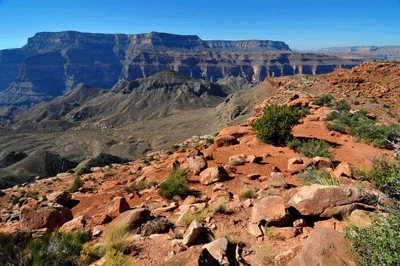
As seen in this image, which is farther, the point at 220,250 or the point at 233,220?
the point at 233,220

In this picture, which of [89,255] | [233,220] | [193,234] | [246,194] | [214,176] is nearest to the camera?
[89,255]

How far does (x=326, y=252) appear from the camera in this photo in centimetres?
357

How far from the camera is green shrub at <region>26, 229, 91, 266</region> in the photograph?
423cm

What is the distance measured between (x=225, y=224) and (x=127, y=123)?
104033mm

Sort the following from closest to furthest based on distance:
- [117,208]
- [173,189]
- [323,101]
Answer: [117,208]
[173,189]
[323,101]

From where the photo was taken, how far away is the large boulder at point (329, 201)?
17.1 feet

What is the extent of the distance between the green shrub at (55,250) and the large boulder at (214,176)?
540 centimetres

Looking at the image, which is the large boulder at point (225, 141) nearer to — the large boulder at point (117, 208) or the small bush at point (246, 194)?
the small bush at point (246, 194)

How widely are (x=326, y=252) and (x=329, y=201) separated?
2.04 metres

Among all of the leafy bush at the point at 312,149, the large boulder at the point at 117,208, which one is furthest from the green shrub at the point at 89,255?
the leafy bush at the point at 312,149

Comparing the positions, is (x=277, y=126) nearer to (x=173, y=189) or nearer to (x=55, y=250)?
(x=173, y=189)

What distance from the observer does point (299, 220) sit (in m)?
5.12

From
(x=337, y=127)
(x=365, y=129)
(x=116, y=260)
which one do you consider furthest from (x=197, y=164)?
(x=365, y=129)

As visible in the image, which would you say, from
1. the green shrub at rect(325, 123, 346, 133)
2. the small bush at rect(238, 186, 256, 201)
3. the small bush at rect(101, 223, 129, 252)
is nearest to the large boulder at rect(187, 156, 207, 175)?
the small bush at rect(238, 186, 256, 201)
